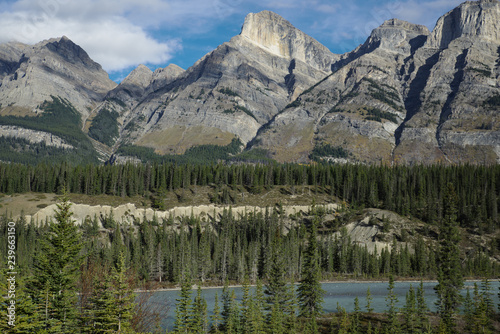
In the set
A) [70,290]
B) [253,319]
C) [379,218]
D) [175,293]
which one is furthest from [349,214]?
[70,290]

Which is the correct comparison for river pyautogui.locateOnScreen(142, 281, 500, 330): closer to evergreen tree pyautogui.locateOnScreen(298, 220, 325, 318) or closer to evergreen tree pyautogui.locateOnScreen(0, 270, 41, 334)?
evergreen tree pyautogui.locateOnScreen(298, 220, 325, 318)

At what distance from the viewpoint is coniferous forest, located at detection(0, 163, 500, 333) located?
3722 cm

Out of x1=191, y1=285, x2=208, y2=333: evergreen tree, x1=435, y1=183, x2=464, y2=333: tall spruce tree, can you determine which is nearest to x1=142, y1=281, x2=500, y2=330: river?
x1=435, y1=183, x2=464, y2=333: tall spruce tree

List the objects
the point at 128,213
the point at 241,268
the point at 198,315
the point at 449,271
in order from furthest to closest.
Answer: the point at 128,213
the point at 241,268
the point at 449,271
the point at 198,315

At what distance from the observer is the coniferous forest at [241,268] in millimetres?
37219

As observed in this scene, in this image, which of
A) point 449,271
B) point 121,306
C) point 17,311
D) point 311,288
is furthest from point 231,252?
point 17,311

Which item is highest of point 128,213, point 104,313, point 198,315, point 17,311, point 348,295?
point 128,213

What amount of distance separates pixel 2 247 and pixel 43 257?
11643cm

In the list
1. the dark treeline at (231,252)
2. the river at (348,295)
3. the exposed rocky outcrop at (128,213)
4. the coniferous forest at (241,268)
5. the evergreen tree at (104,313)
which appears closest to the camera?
the evergreen tree at (104,313)

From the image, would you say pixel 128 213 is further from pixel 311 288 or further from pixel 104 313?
pixel 104 313

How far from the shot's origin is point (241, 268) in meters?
148

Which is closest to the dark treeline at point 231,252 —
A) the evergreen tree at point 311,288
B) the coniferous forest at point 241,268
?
the coniferous forest at point 241,268

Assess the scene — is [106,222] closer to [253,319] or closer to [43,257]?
[253,319]

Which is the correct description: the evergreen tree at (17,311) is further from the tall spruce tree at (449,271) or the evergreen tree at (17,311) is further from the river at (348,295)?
the tall spruce tree at (449,271)
